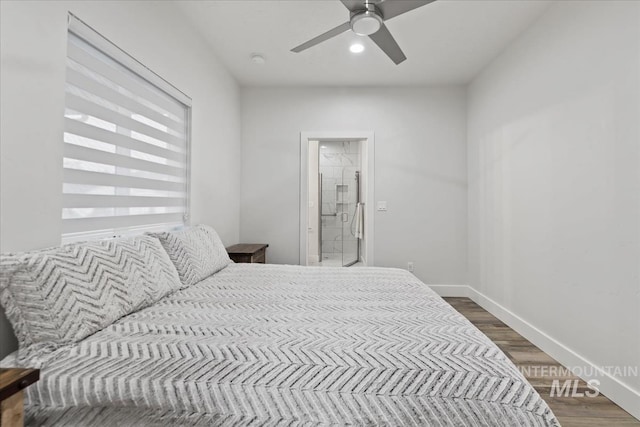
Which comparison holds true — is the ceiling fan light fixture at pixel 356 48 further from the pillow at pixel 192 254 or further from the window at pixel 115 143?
the pillow at pixel 192 254

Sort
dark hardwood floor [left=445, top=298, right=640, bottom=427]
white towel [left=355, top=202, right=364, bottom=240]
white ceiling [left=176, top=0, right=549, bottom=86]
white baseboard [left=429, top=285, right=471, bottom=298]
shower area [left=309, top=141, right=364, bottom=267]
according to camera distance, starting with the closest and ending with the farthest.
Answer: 1. dark hardwood floor [left=445, top=298, right=640, bottom=427]
2. white ceiling [left=176, top=0, right=549, bottom=86]
3. white baseboard [left=429, top=285, right=471, bottom=298]
4. white towel [left=355, top=202, right=364, bottom=240]
5. shower area [left=309, top=141, right=364, bottom=267]

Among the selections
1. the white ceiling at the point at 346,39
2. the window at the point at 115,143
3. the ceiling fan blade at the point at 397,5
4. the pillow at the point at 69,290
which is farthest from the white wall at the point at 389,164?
the pillow at the point at 69,290

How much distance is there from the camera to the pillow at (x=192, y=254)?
190 cm

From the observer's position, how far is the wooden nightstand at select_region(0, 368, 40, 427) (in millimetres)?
728

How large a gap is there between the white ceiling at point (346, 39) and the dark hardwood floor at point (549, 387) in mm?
2710

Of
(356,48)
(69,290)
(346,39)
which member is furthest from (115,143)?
(356,48)

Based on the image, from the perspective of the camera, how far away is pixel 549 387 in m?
1.99

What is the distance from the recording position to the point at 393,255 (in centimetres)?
404

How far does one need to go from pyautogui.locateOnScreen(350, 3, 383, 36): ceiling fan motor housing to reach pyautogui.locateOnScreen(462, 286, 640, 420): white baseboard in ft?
8.35

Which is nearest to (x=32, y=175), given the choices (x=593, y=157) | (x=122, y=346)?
(x=122, y=346)

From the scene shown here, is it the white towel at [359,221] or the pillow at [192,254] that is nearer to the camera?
the pillow at [192,254]

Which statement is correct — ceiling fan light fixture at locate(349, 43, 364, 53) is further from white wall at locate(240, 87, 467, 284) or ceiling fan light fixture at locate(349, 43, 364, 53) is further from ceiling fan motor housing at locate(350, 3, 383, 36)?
ceiling fan motor housing at locate(350, 3, 383, 36)

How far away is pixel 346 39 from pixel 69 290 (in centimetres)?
284

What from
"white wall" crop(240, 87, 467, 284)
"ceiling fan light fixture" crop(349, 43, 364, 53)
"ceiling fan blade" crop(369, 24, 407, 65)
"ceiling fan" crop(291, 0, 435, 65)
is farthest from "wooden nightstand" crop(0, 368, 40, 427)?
"white wall" crop(240, 87, 467, 284)
